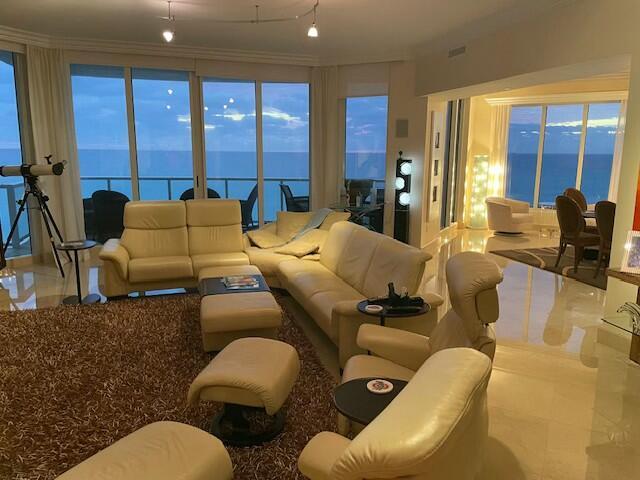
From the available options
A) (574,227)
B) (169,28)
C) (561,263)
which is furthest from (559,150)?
(169,28)

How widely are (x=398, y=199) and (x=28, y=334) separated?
197 inches

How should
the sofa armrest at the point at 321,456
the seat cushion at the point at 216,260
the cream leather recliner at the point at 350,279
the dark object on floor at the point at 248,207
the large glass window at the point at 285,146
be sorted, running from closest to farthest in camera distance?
the sofa armrest at the point at 321,456 < the cream leather recliner at the point at 350,279 < the seat cushion at the point at 216,260 < the large glass window at the point at 285,146 < the dark object on floor at the point at 248,207

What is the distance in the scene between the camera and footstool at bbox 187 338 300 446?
234cm

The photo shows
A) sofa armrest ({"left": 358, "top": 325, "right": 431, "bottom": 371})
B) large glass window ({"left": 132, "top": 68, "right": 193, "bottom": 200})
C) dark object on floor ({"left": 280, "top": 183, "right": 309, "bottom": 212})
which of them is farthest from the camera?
dark object on floor ({"left": 280, "top": 183, "right": 309, "bottom": 212})

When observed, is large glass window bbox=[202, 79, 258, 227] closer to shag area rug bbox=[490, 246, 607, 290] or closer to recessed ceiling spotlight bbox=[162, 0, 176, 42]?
recessed ceiling spotlight bbox=[162, 0, 176, 42]

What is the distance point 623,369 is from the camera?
133 inches

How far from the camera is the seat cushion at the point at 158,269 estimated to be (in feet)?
15.4

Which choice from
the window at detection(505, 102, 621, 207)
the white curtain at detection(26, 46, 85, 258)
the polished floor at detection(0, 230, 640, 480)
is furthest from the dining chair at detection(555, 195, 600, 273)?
the white curtain at detection(26, 46, 85, 258)

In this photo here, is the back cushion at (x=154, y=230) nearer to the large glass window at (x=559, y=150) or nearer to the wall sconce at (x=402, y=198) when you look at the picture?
the wall sconce at (x=402, y=198)

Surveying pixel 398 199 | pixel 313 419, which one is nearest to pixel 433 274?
pixel 398 199

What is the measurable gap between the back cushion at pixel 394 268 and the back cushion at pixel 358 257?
0.26ft

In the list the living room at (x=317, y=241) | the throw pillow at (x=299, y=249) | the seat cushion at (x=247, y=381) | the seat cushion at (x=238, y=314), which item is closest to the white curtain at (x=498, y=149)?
the living room at (x=317, y=241)

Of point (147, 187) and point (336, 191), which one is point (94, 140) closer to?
point (147, 187)

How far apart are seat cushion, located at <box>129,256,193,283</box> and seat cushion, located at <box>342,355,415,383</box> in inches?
112
